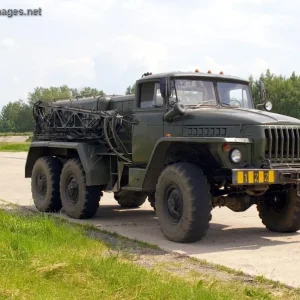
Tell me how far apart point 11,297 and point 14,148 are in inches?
1876

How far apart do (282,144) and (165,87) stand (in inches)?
72.6

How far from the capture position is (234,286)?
571cm

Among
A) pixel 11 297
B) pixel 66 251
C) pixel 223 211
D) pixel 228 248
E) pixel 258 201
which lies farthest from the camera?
pixel 223 211

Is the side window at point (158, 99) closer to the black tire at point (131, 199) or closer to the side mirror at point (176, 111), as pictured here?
the side mirror at point (176, 111)

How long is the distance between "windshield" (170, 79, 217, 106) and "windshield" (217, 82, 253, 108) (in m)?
0.17

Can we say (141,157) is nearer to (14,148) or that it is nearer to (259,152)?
(259,152)

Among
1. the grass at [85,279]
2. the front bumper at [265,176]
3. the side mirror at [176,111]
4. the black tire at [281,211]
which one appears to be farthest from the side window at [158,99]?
the grass at [85,279]

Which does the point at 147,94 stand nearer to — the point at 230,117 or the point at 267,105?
the point at 230,117

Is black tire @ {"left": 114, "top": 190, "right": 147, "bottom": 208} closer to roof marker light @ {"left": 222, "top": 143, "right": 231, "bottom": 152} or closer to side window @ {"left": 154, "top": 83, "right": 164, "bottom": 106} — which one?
side window @ {"left": 154, "top": 83, "right": 164, "bottom": 106}

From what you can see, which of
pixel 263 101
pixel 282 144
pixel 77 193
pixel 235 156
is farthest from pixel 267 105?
pixel 77 193

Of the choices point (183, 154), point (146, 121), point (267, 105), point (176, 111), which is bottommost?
point (183, 154)

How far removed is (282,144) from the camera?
318 inches

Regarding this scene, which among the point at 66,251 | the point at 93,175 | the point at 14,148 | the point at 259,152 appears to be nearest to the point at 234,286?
the point at 66,251

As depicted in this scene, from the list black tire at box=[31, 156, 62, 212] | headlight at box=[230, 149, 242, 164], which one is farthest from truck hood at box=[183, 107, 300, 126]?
black tire at box=[31, 156, 62, 212]
